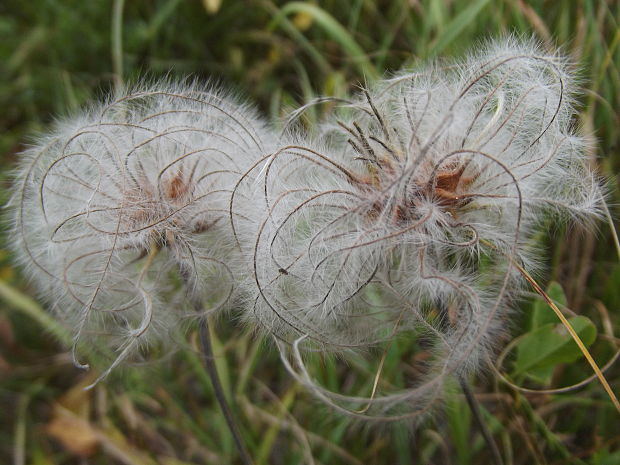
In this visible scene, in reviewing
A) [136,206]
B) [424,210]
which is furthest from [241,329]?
[424,210]

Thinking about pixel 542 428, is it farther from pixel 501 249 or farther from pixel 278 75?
pixel 278 75

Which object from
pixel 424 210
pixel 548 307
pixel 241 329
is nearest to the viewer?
pixel 424 210

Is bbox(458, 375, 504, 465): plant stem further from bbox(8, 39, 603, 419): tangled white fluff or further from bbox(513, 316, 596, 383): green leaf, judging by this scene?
bbox(513, 316, 596, 383): green leaf

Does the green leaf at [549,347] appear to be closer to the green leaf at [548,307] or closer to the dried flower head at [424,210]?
→ the green leaf at [548,307]

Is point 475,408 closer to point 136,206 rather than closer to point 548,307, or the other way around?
point 548,307

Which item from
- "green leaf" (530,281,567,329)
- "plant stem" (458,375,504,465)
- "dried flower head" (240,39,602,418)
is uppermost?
"dried flower head" (240,39,602,418)

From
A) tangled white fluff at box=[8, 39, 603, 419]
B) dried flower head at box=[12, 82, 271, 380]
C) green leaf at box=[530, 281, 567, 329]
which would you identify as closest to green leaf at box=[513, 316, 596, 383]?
green leaf at box=[530, 281, 567, 329]
